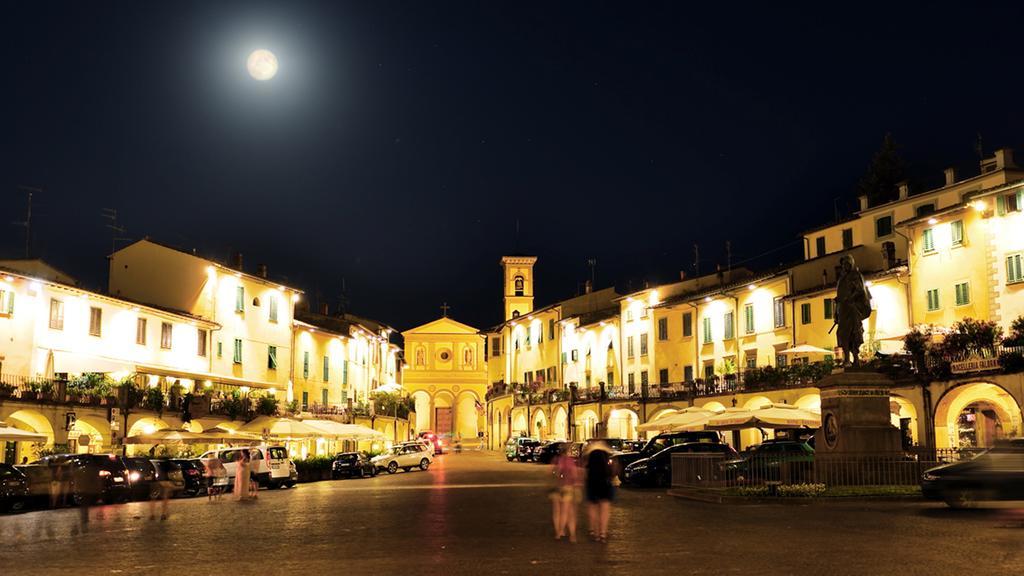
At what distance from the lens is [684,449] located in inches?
1305

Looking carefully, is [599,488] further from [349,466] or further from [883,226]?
[883,226]

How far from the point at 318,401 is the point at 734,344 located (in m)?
28.8

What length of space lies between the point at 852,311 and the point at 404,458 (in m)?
34.9

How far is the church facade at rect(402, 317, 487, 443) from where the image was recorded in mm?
111250

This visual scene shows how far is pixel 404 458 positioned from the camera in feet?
182

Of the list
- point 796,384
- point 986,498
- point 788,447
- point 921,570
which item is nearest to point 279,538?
point 921,570

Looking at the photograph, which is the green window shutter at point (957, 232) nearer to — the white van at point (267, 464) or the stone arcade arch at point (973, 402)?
the stone arcade arch at point (973, 402)

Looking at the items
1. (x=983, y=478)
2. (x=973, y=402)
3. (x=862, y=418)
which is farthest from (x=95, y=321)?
(x=973, y=402)

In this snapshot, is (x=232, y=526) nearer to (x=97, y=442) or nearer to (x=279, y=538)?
(x=279, y=538)

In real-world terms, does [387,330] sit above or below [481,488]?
above

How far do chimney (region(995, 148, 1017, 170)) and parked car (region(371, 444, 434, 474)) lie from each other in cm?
3381

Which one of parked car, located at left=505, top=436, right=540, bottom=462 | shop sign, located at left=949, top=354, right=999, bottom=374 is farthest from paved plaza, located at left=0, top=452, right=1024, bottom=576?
parked car, located at left=505, top=436, right=540, bottom=462

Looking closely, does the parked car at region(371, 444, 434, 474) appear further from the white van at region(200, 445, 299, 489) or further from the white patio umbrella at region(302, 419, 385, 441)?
the white van at region(200, 445, 299, 489)

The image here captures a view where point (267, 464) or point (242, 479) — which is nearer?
point (242, 479)
